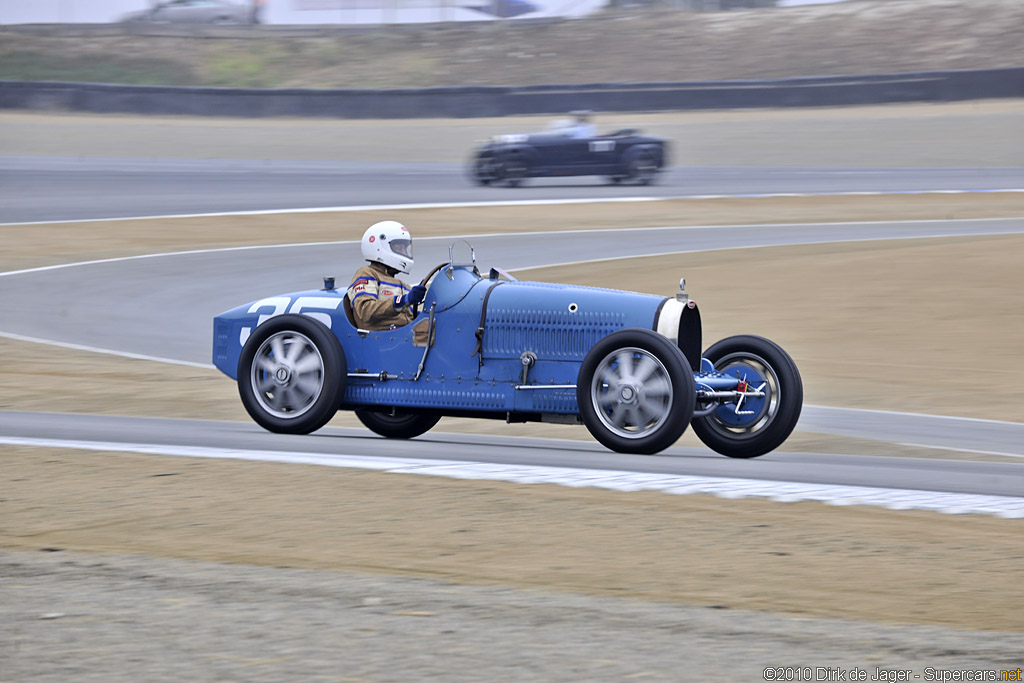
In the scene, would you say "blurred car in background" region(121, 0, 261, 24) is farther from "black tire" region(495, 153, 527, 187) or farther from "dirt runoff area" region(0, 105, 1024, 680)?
"dirt runoff area" region(0, 105, 1024, 680)

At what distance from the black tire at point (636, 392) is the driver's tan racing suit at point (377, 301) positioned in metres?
1.49

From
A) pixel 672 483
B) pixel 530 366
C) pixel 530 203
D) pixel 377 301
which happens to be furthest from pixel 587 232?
pixel 672 483

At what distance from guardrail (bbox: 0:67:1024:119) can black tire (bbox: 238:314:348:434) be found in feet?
114

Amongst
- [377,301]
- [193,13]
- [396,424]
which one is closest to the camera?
[377,301]

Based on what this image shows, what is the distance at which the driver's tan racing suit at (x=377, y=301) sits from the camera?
→ 9523 millimetres

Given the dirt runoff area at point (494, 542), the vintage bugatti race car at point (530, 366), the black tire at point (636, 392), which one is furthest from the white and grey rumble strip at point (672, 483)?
the vintage bugatti race car at point (530, 366)

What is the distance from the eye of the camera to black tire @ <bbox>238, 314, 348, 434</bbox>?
9.41 meters

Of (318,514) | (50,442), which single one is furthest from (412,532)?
(50,442)

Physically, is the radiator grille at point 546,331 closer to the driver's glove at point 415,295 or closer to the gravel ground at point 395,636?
the driver's glove at point 415,295

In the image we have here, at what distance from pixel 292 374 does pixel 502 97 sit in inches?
1392

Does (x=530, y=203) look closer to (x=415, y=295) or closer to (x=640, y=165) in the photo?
(x=640, y=165)

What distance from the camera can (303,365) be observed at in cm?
955

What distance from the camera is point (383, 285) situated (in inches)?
379

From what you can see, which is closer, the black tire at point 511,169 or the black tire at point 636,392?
the black tire at point 636,392
